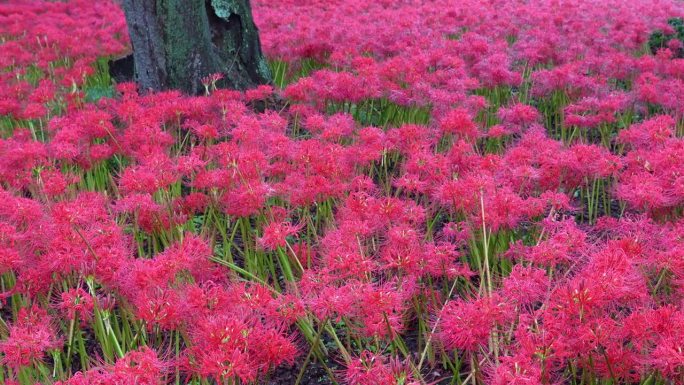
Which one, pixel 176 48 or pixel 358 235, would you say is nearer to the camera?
pixel 358 235

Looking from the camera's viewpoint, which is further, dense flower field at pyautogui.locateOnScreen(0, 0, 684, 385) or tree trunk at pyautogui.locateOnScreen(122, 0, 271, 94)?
tree trunk at pyautogui.locateOnScreen(122, 0, 271, 94)

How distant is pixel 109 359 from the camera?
2488 mm

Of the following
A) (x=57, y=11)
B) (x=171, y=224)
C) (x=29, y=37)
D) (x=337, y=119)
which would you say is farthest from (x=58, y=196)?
(x=57, y=11)

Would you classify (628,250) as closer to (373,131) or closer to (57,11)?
(373,131)

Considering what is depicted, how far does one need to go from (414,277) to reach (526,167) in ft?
3.28

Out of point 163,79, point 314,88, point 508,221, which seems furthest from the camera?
point 163,79

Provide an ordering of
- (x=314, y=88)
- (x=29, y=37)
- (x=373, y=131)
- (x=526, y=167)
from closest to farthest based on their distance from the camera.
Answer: (x=526, y=167), (x=373, y=131), (x=314, y=88), (x=29, y=37)

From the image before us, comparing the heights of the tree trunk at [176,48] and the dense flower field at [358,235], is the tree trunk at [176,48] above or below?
above

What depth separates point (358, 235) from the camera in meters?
2.82

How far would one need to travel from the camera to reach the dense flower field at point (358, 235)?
2100 millimetres

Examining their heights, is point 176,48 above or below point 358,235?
above

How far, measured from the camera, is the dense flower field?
2100 millimetres

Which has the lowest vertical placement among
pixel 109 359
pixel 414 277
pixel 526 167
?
pixel 109 359

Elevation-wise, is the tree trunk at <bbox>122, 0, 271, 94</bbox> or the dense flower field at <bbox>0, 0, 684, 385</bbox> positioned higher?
the tree trunk at <bbox>122, 0, 271, 94</bbox>
